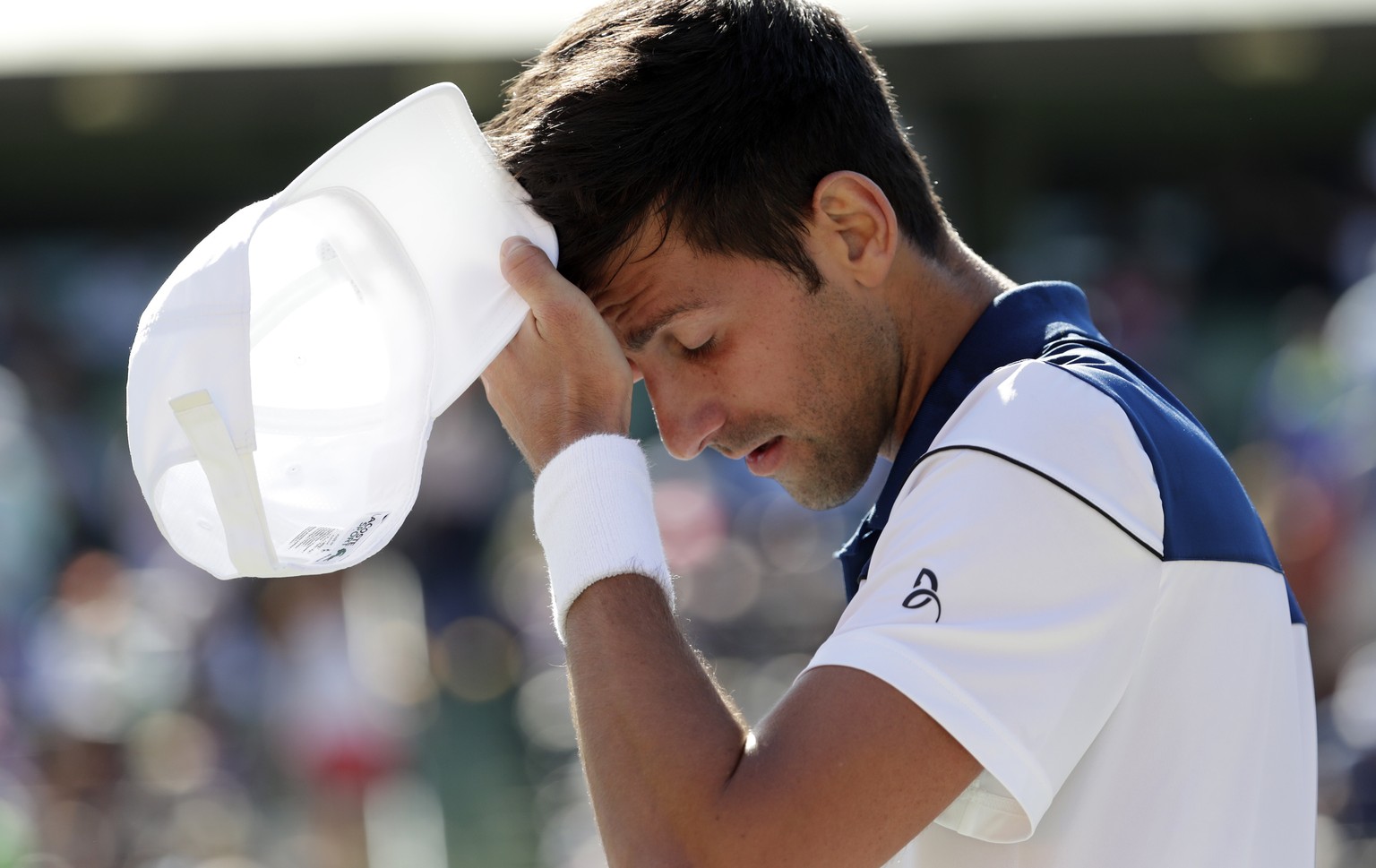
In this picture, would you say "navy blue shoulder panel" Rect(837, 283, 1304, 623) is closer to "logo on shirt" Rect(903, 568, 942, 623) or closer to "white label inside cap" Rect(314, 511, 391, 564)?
"logo on shirt" Rect(903, 568, 942, 623)

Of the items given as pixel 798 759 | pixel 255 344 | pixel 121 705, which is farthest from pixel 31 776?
pixel 798 759

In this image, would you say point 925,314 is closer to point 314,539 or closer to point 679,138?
point 679,138

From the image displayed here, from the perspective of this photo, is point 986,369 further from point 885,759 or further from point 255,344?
point 255,344

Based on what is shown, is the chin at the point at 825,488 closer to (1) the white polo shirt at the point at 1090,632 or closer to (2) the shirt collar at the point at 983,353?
(2) the shirt collar at the point at 983,353

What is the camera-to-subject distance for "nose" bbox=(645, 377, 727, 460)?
1782mm

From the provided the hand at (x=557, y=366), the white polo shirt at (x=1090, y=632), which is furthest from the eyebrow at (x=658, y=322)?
the white polo shirt at (x=1090, y=632)

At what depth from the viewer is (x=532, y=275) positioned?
164cm

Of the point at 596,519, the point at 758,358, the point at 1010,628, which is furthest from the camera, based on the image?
the point at 758,358

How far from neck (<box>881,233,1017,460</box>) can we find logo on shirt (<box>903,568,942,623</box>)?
498mm

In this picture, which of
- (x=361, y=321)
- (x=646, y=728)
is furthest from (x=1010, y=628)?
(x=361, y=321)

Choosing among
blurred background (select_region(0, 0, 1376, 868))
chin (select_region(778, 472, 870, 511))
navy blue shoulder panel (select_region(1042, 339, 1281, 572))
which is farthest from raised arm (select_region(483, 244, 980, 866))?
blurred background (select_region(0, 0, 1376, 868))

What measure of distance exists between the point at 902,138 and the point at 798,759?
0.94m

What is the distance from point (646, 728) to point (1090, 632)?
0.41m

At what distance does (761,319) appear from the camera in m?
1.74
